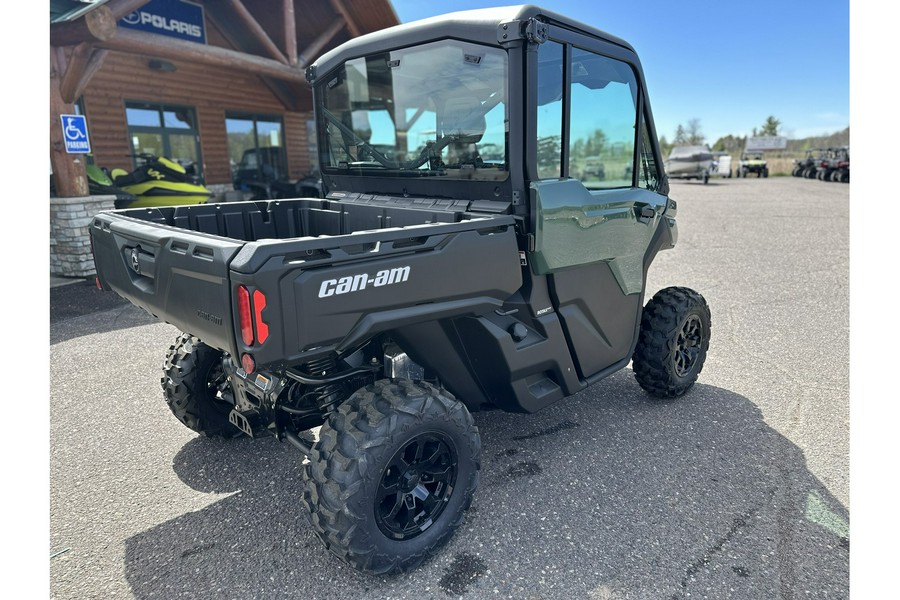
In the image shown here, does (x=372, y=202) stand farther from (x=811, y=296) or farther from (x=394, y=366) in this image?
(x=811, y=296)

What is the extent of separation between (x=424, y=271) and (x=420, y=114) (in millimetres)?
1382

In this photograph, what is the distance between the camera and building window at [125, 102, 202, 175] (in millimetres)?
11469

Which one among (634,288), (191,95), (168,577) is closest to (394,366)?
(168,577)

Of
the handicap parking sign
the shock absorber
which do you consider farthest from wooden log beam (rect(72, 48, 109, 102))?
the shock absorber

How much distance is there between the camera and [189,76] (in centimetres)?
1232

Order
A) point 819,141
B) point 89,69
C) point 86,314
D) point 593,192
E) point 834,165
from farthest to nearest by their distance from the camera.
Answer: point 819,141, point 834,165, point 89,69, point 86,314, point 593,192

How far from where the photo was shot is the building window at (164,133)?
1147cm

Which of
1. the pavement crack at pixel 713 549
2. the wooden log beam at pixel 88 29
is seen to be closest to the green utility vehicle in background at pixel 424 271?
the pavement crack at pixel 713 549

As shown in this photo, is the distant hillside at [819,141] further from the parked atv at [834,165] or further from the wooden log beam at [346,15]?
the wooden log beam at [346,15]

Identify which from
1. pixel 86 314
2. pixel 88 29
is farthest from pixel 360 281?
pixel 88 29

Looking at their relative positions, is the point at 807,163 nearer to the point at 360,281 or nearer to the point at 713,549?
the point at 713,549

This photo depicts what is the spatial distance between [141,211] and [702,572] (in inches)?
135

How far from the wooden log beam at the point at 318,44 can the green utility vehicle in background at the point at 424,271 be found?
9.07m
